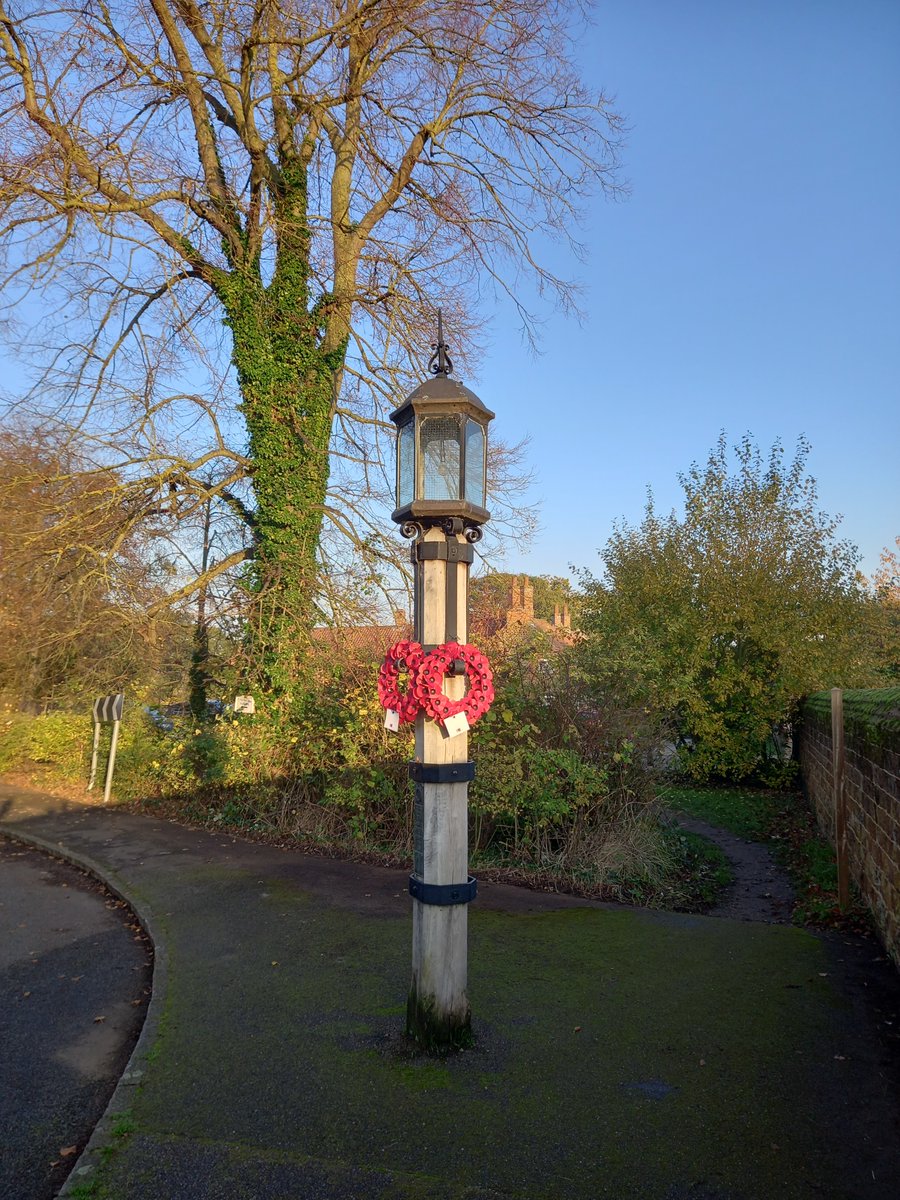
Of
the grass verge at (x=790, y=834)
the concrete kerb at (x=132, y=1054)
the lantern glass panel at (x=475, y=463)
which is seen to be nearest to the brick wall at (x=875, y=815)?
the grass verge at (x=790, y=834)

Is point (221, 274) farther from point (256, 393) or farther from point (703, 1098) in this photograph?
point (703, 1098)

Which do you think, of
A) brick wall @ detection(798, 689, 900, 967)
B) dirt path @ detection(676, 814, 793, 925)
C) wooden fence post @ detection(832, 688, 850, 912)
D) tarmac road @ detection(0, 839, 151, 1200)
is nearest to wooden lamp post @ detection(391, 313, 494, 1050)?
tarmac road @ detection(0, 839, 151, 1200)

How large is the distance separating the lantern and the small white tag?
1.01 metres

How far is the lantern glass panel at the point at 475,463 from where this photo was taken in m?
4.27

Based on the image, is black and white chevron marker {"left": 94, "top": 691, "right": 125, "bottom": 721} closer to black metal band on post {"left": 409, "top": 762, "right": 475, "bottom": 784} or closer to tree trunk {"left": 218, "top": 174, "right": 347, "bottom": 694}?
tree trunk {"left": 218, "top": 174, "right": 347, "bottom": 694}

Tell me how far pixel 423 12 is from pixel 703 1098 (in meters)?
13.5

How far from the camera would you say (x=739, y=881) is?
903 cm

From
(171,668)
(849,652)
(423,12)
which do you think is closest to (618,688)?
(171,668)

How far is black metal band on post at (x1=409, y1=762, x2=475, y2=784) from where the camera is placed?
413 cm

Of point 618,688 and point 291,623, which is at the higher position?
point 291,623

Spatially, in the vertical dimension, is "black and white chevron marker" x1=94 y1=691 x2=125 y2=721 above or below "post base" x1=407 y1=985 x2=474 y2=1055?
above

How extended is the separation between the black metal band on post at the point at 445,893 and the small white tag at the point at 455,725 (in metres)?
0.74

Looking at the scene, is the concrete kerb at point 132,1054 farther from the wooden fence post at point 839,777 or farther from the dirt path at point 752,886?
the wooden fence post at point 839,777

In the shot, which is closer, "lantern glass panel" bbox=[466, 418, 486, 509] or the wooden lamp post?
the wooden lamp post
